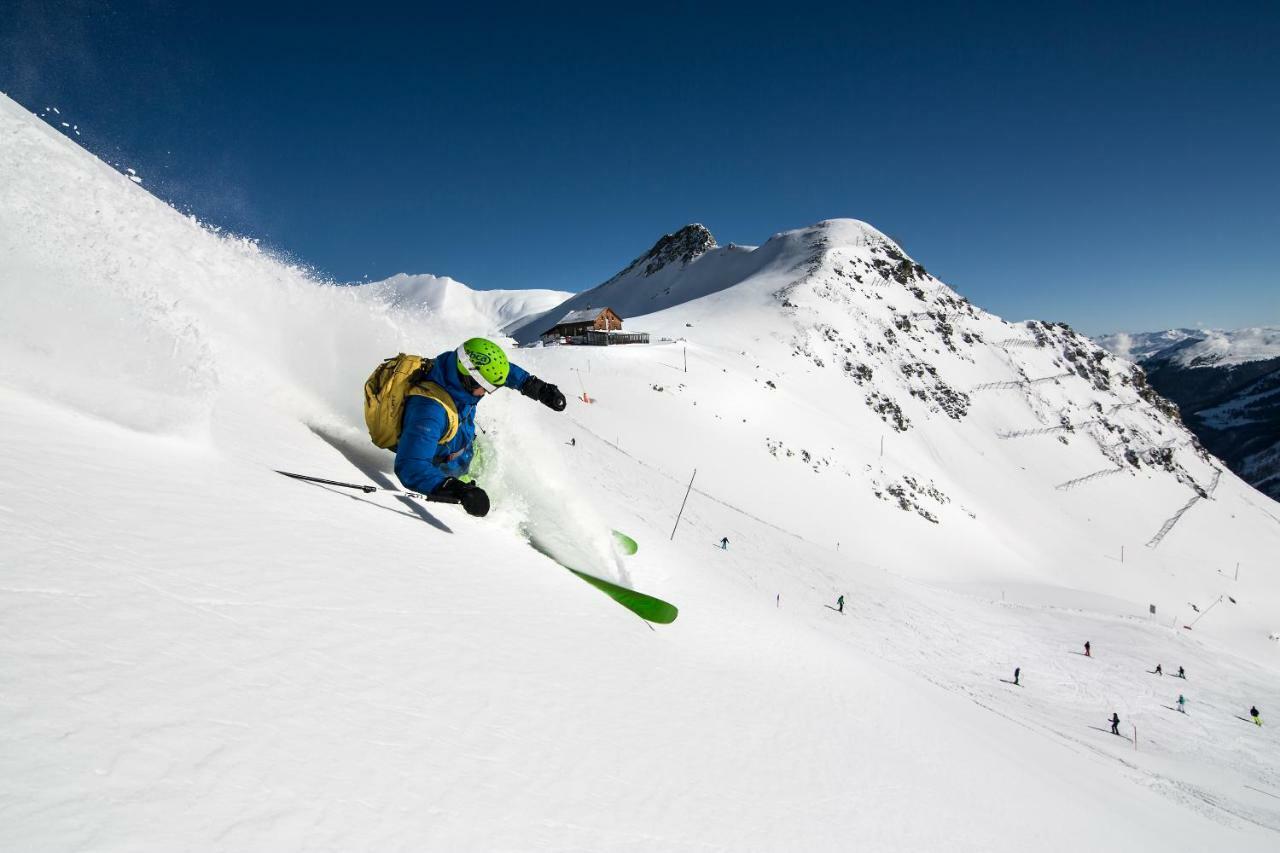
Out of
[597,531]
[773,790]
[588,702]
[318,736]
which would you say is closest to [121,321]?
[318,736]

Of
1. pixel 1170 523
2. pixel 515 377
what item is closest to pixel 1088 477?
pixel 1170 523

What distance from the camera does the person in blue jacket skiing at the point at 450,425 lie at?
15.0 feet

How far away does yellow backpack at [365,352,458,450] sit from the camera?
5113mm

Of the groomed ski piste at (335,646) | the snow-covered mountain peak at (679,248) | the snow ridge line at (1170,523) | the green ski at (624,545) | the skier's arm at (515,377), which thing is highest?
the snow-covered mountain peak at (679,248)

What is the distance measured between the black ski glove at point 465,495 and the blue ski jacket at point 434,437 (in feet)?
0.35

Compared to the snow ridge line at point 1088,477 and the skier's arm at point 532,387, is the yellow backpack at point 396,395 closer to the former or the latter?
the skier's arm at point 532,387

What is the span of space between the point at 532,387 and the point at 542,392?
137mm

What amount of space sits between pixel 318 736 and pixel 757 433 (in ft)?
125

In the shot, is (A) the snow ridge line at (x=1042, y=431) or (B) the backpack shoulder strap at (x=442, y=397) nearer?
(B) the backpack shoulder strap at (x=442, y=397)

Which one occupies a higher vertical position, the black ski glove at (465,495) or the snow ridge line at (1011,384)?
the snow ridge line at (1011,384)

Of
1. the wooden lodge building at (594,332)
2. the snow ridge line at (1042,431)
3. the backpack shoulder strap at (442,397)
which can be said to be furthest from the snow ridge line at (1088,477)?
the backpack shoulder strap at (442,397)

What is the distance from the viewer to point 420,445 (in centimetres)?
475

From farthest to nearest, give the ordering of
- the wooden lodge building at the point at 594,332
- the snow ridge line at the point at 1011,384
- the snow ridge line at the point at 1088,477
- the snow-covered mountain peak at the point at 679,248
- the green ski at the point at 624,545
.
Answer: the snow-covered mountain peak at the point at 679,248 → the snow ridge line at the point at 1011,384 → the snow ridge line at the point at 1088,477 → the wooden lodge building at the point at 594,332 → the green ski at the point at 624,545

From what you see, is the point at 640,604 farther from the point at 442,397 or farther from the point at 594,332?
the point at 594,332
